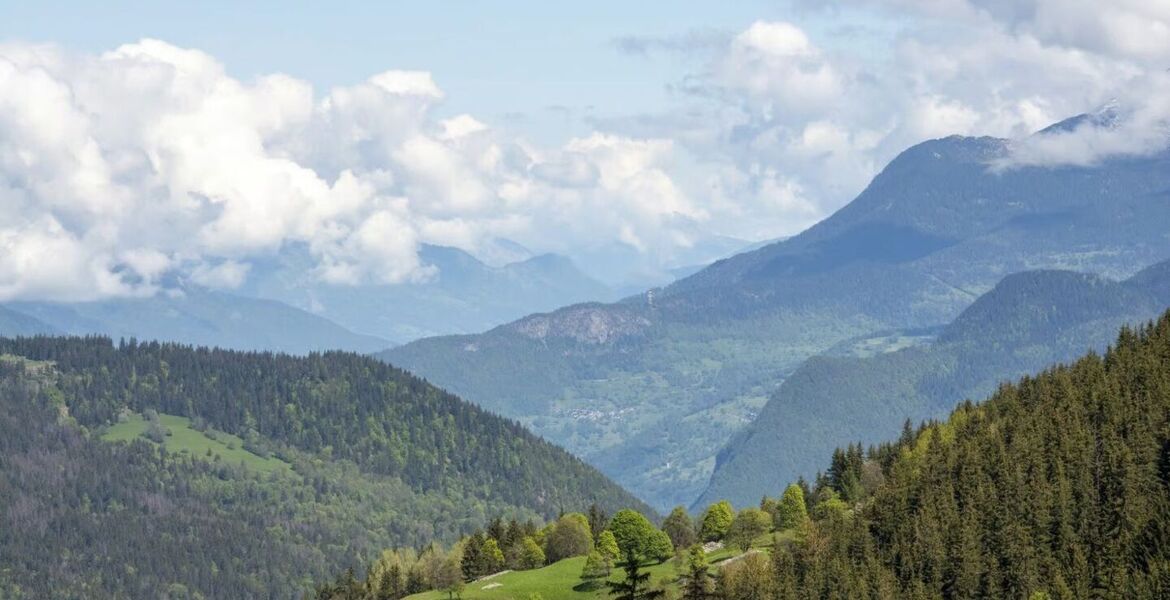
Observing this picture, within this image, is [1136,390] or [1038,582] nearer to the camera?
[1038,582]

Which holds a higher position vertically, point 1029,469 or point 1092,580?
point 1029,469

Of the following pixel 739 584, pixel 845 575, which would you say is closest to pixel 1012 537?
pixel 845 575

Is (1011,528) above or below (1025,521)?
below

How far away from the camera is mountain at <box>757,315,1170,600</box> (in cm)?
16900

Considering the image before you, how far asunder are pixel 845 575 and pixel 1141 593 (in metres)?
32.9

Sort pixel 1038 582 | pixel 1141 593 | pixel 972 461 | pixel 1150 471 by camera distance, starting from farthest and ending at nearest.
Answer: pixel 972 461, pixel 1150 471, pixel 1038 582, pixel 1141 593

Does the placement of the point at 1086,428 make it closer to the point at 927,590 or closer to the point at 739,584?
the point at 927,590

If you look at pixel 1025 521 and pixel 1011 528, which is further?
pixel 1025 521

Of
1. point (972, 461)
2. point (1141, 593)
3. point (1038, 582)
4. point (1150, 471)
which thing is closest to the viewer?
point (1141, 593)

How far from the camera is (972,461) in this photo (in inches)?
7594

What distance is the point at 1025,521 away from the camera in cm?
17925

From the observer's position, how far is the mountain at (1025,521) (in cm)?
16900

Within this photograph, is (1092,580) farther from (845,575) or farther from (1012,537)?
(845,575)

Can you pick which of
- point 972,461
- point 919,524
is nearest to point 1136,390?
point 972,461
